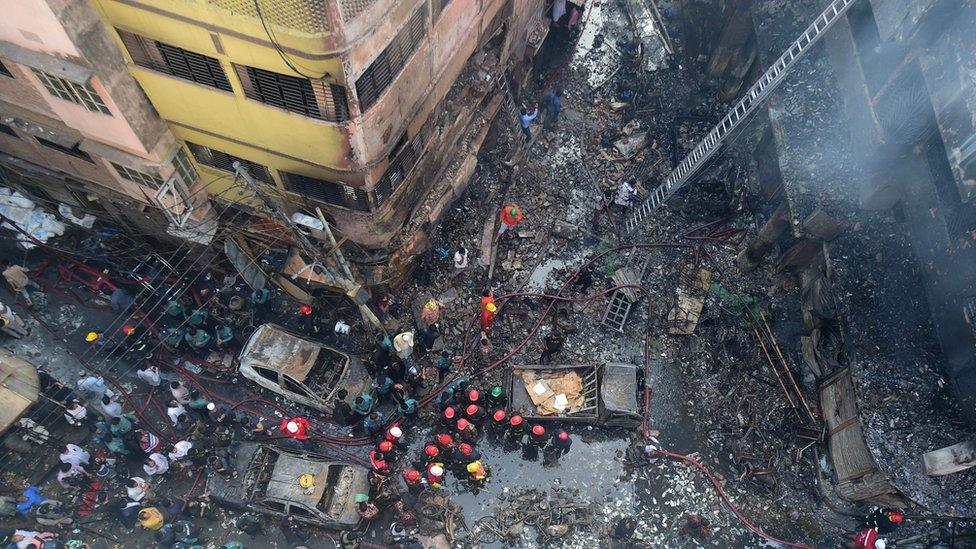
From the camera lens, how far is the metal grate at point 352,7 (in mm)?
9477

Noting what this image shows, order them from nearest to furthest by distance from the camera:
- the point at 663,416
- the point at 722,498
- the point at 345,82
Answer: the point at 345,82
the point at 722,498
the point at 663,416

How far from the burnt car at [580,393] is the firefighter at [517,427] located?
0.45 m

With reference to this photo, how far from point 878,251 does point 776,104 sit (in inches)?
216

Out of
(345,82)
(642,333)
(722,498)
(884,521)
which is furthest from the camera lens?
(642,333)

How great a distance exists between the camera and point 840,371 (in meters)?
16.0

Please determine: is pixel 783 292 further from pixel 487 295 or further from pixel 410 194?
pixel 410 194

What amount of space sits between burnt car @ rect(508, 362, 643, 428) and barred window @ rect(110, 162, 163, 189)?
1085cm

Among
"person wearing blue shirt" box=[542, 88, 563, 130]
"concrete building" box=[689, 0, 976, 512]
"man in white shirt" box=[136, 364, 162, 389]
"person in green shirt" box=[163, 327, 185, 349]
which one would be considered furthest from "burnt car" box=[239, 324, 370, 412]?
"concrete building" box=[689, 0, 976, 512]

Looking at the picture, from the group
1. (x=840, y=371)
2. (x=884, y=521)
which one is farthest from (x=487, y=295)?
(x=884, y=521)

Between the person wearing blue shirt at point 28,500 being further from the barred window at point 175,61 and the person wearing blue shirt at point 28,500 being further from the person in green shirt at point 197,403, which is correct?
the barred window at point 175,61

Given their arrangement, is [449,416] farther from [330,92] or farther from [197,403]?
[330,92]

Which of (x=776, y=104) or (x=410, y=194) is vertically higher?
(x=776, y=104)

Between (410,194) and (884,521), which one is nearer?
(884,521)

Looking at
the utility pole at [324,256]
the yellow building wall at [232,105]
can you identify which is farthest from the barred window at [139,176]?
the utility pole at [324,256]
